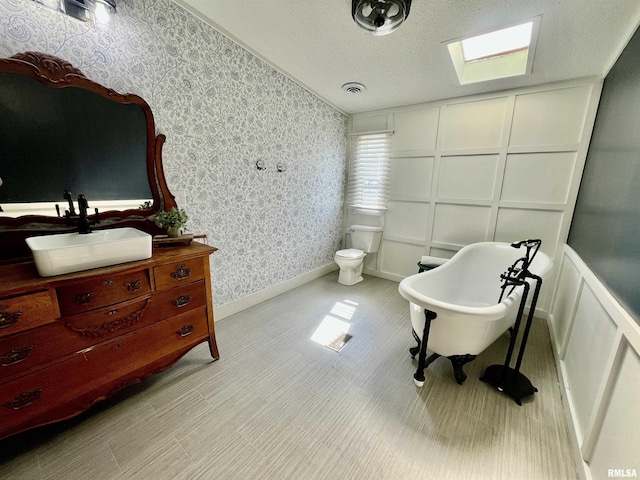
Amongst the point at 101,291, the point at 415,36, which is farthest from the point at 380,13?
the point at 101,291

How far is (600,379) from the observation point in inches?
45.2

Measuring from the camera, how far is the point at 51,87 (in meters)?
1.26

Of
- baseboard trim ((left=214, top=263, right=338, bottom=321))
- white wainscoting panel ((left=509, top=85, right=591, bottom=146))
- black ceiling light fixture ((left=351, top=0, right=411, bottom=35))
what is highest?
black ceiling light fixture ((left=351, top=0, right=411, bottom=35))

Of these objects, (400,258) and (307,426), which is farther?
(400,258)

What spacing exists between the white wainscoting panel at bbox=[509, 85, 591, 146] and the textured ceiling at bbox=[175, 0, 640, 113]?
0.13m

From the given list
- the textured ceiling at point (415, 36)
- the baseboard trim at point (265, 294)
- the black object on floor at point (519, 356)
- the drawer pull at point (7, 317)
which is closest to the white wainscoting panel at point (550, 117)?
the textured ceiling at point (415, 36)

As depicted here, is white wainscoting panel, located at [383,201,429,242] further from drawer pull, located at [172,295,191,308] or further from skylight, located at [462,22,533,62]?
drawer pull, located at [172,295,191,308]

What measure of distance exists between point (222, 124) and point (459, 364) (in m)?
2.50

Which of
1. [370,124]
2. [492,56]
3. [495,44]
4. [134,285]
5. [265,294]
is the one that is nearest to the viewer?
[134,285]

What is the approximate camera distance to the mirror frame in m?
1.19

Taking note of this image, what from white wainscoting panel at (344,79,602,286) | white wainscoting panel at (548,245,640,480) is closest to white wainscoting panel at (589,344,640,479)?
white wainscoting panel at (548,245,640,480)

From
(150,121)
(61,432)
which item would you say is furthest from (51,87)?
(61,432)

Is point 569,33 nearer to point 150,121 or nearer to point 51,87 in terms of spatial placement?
point 150,121

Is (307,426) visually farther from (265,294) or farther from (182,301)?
(265,294)
